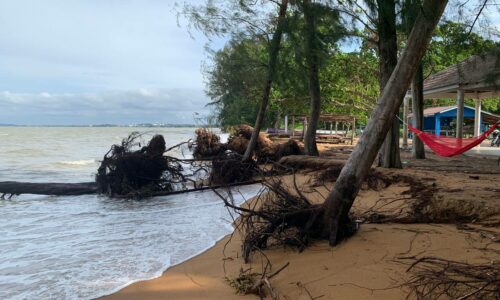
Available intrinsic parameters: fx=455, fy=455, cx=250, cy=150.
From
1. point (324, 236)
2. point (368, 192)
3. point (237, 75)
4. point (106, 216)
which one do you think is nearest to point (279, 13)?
point (237, 75)

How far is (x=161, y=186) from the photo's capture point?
38.3ft

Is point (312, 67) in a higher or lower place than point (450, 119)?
higher

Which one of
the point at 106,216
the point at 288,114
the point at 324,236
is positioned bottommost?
the point at 106,216

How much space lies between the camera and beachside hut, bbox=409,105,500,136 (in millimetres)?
32156

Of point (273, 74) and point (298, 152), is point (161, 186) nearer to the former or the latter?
point (273, 74)

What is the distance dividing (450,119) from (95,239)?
Answer: 34.9 m

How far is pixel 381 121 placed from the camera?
4.67m

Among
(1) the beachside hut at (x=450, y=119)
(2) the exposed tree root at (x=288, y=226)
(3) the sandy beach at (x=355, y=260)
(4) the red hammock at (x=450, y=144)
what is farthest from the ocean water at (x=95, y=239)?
(1) the beachside hut at (x=450, y=119)

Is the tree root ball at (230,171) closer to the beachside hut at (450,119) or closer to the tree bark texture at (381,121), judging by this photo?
the tree bark texture at (381,121)

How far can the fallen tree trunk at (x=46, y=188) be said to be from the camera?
1011cm

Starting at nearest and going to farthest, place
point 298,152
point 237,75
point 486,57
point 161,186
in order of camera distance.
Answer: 1. point 486,57
2. point 161,186
3. point 237,75
4. point 298,152

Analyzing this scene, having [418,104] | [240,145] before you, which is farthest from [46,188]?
[418,104]

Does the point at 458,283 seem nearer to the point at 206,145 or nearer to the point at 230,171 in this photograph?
the point at 230,171

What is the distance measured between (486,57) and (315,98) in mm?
8073
